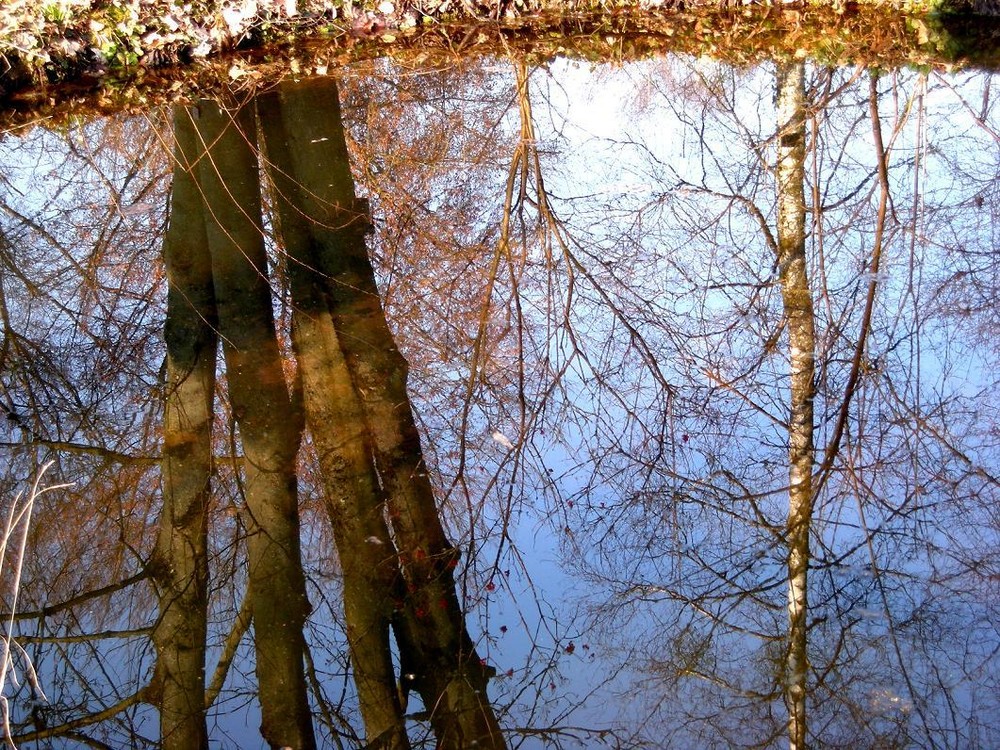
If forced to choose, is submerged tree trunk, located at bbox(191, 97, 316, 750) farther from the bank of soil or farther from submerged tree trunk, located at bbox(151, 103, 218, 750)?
the bank of soil

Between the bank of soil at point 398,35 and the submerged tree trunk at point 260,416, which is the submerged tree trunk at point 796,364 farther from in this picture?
the submerged tree trunk at point 260,416

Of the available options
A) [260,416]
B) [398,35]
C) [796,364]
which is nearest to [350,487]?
[260,416]

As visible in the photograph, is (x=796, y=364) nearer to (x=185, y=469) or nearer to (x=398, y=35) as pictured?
(x=185, y=469)

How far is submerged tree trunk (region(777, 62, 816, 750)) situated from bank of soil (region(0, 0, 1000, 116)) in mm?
618

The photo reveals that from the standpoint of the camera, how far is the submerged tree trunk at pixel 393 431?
2.38 m

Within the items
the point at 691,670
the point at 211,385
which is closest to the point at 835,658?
the point at 691,670

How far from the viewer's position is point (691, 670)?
2.29 metres

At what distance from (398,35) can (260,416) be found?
3745 mm

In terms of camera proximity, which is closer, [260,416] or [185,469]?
[185,469]

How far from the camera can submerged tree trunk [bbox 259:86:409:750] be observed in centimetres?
245

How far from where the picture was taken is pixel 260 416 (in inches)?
134

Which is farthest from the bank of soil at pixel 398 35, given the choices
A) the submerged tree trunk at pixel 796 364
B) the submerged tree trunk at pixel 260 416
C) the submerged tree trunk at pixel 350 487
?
the submerged tree trunk at pixel 350 487

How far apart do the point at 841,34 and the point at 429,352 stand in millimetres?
3512

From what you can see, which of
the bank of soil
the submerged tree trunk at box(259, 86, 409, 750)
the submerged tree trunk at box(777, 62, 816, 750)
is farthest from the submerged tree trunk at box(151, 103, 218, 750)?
the submerged tree trunk at box(777, 62, 816, 750)
